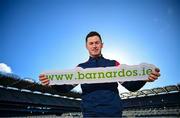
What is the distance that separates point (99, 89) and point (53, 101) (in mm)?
55265

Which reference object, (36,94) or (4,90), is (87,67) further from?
(36,94)

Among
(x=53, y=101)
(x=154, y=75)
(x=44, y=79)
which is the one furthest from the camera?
(x=53, y=101)

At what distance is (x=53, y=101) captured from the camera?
57.5 meters

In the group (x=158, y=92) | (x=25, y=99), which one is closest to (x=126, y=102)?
(x=158, y=92)

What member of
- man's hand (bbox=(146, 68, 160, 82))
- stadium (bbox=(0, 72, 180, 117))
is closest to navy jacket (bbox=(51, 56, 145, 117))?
man's hand (bbox=(146, 68, 160, 82))

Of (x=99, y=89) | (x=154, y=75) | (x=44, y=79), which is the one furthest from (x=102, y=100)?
(x=44, y=79)

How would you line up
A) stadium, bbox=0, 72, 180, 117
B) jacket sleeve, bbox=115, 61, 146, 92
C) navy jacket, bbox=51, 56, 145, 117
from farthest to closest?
stadium, bbox=0, 72, 180, 117 → jacket sleeve, bbox=115, 61, 146, 92 → navy jacket, bbox=51, 56, 145, 117

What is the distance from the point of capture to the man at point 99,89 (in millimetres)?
3580

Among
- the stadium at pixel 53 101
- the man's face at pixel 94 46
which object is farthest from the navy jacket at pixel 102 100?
the stadium at pixel 53 101

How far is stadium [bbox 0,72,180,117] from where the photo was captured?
4553cm

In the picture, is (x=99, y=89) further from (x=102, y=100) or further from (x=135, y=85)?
(x=135, y=85)

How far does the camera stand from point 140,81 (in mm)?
3959

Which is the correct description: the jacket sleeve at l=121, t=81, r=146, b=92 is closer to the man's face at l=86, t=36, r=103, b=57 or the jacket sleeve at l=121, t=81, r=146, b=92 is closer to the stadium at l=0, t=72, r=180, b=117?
the man's face at l=86, t=36, r=103, b=57

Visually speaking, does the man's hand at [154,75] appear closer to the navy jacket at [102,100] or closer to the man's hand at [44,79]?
the navy jacket at [102,100]
